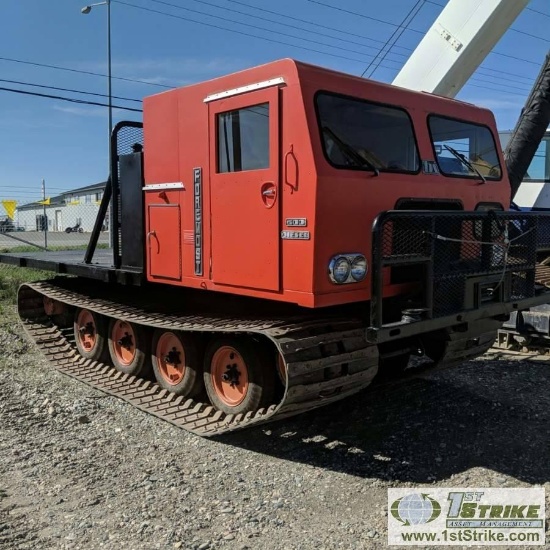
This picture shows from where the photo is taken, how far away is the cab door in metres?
4.50

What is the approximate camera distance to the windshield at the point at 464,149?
5430mm

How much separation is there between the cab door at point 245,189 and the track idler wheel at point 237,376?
53 centimetres

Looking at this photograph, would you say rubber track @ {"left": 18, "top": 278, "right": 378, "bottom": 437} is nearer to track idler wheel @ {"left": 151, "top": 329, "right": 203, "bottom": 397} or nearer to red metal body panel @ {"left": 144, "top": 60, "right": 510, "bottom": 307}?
track idler wheel @ {"left": 151, "top": 329, "right": 203, "bottom": 397}

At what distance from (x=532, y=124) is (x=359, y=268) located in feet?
18.9

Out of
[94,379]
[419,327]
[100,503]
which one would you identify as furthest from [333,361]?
[94,379]

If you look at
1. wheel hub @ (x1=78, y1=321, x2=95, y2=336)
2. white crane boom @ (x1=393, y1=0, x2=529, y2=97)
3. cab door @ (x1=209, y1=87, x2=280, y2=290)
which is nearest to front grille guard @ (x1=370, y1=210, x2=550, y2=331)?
cab door @ (x1=209, y1=87, x2=280, y2=290)

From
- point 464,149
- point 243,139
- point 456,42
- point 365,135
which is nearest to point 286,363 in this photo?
point 243,139

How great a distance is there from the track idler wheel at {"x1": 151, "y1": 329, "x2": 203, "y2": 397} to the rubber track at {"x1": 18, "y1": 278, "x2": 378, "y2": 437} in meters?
0.10

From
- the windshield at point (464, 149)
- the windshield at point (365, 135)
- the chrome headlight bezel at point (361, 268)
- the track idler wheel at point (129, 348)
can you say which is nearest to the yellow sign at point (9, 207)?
the track idler wheel at point (129, 348)

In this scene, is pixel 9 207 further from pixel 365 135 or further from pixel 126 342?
pixel 365 135

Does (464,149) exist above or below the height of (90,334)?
above

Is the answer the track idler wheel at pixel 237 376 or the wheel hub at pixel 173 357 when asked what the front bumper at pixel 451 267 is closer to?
the track idler wheel at pixel 237 376

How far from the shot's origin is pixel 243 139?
187 inches

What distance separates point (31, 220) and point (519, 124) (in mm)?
53002
